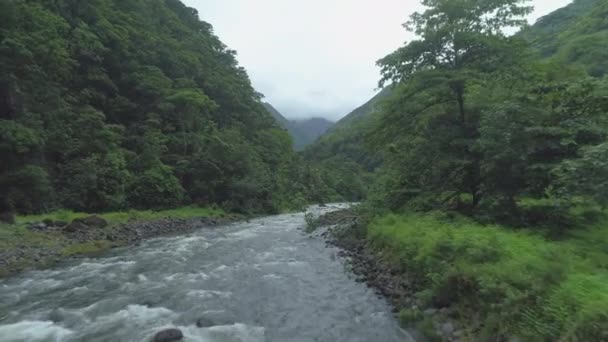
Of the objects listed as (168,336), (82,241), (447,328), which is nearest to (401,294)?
(447,328)

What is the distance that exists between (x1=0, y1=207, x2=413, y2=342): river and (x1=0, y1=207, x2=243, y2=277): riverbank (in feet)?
4.49

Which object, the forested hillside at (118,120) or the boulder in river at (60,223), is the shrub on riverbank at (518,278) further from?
the forested hillside at (118,120)

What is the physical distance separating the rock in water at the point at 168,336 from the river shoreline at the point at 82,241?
26.3 feet

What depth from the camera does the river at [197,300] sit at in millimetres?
7785

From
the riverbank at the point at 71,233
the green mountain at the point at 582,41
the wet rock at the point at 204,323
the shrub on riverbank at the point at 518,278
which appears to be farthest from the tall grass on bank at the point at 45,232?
the green mountain at the point at 582,41

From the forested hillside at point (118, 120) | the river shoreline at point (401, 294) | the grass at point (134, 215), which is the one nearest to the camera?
the river shoreline at point (401, 294)

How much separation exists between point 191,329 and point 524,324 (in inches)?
249

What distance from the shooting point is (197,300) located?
9.84 meters

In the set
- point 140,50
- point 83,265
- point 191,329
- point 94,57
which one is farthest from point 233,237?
point 140,50

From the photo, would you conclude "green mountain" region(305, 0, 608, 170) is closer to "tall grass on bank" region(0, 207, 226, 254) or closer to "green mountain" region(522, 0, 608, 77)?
"green mountain" region(522, 0, 608, 77)

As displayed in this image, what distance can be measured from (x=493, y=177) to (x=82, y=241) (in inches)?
679

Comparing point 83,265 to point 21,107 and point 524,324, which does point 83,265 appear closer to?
point 524,324

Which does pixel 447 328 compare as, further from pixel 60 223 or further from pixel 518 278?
pixel 60 223

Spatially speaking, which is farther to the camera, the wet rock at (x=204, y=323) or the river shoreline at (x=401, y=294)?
the wet rock at (x=204, y=323)
